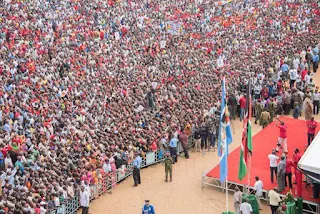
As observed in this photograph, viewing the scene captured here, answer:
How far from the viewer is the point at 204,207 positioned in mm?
22906

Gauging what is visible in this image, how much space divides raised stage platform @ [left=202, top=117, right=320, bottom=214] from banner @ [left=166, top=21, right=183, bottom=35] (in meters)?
13.8

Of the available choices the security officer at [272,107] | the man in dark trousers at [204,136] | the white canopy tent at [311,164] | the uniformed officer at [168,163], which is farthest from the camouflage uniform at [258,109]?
the white canopy tent at [311,164]

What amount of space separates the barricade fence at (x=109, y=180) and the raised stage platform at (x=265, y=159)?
102 inches

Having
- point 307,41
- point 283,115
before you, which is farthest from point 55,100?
point 307,41

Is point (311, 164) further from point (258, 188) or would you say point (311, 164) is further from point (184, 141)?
point (184, 141)

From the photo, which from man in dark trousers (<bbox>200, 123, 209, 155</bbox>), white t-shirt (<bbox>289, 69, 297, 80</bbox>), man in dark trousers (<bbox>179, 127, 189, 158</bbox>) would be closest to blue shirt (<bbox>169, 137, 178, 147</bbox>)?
man in dark trousers (<bbox>179, 127, 189, 158</bbox>)

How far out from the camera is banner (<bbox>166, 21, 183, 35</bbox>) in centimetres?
4109

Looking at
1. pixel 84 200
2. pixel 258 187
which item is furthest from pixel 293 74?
pixel 84 200

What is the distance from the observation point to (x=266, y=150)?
84.9 feet

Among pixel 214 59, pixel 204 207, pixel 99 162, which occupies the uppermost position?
pixel 214 59

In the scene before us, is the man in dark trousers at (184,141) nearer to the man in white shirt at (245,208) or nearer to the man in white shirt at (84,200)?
the man in white shirt at (84,200)

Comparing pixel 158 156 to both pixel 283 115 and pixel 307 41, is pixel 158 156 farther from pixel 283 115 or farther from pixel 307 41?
pixel 307 41

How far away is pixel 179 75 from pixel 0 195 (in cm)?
1458

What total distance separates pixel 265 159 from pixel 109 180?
6105 millimetres
